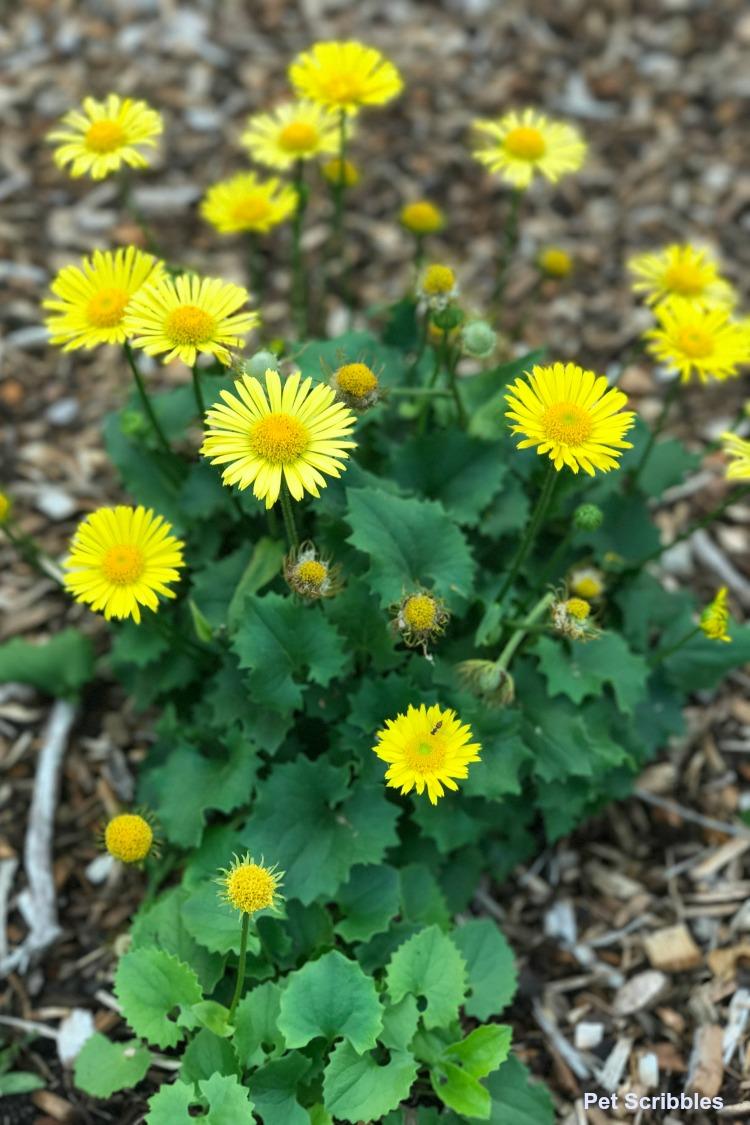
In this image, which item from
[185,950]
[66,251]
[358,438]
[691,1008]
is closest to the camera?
[185,950]

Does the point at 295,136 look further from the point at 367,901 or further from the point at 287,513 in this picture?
the point at 367,901

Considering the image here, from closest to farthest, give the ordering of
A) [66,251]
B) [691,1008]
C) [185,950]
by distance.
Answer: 1. [185,950]
2. [691,1008]
3. [66,251]

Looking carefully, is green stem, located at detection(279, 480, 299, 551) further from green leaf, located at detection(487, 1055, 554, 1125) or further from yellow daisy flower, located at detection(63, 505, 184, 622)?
green leaf, located at detection(487, 1055, 554, 1125)

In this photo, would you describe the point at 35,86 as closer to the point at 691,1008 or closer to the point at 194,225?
the point at 194,225

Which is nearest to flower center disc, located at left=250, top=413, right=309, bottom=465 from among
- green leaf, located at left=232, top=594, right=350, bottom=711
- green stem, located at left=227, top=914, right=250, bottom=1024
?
green leaf, located at left=232, top=594, right=350, bottom=711

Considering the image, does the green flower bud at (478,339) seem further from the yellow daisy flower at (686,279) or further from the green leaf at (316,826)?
the green leaf at (316,826)

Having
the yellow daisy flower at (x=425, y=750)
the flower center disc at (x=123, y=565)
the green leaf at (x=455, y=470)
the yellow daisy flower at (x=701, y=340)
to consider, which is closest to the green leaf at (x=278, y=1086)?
the yellow daisy flower at (x=425, y=750)

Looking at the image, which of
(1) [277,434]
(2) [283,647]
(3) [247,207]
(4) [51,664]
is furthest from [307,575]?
(3) [247,207]

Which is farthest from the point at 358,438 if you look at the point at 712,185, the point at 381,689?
the point at 712,185
